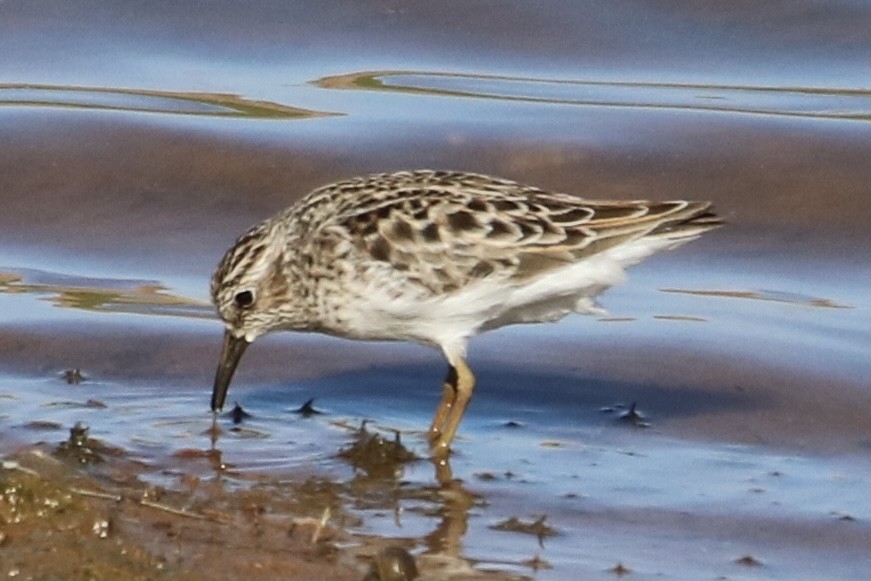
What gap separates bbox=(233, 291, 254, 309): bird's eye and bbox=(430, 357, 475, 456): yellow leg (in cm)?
91

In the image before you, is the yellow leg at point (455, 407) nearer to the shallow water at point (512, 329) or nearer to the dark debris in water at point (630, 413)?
the shallow water at point (512, 329)

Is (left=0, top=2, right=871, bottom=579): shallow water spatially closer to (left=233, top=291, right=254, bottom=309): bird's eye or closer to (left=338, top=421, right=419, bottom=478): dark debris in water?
(left=338, top=421, right=419, bottom=478): dark debris in water

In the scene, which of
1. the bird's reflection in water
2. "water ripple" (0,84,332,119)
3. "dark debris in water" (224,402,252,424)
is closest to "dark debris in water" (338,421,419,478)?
the bird's reflection in water

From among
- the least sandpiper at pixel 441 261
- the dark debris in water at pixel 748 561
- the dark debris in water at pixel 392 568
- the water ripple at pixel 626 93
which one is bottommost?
the dark debris in water at pixel 748 561

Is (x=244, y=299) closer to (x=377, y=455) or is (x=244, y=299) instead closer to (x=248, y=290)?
(x=248, y=290)

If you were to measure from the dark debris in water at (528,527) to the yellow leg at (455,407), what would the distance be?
103 centimetres

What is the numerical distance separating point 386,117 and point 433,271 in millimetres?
4078

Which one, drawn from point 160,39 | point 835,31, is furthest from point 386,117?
point 835,31

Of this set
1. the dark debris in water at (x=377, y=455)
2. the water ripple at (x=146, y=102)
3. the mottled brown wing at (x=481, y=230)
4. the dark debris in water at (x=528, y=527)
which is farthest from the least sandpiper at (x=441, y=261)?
the water ripple at (x=146, y=102)

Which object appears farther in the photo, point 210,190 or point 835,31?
point 835,31

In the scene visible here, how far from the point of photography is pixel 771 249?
10242 millimetres

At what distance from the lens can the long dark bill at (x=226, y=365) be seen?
8.04 metres

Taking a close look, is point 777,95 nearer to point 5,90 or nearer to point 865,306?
point 865,306

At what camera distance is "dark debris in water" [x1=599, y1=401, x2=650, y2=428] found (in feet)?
26.9
